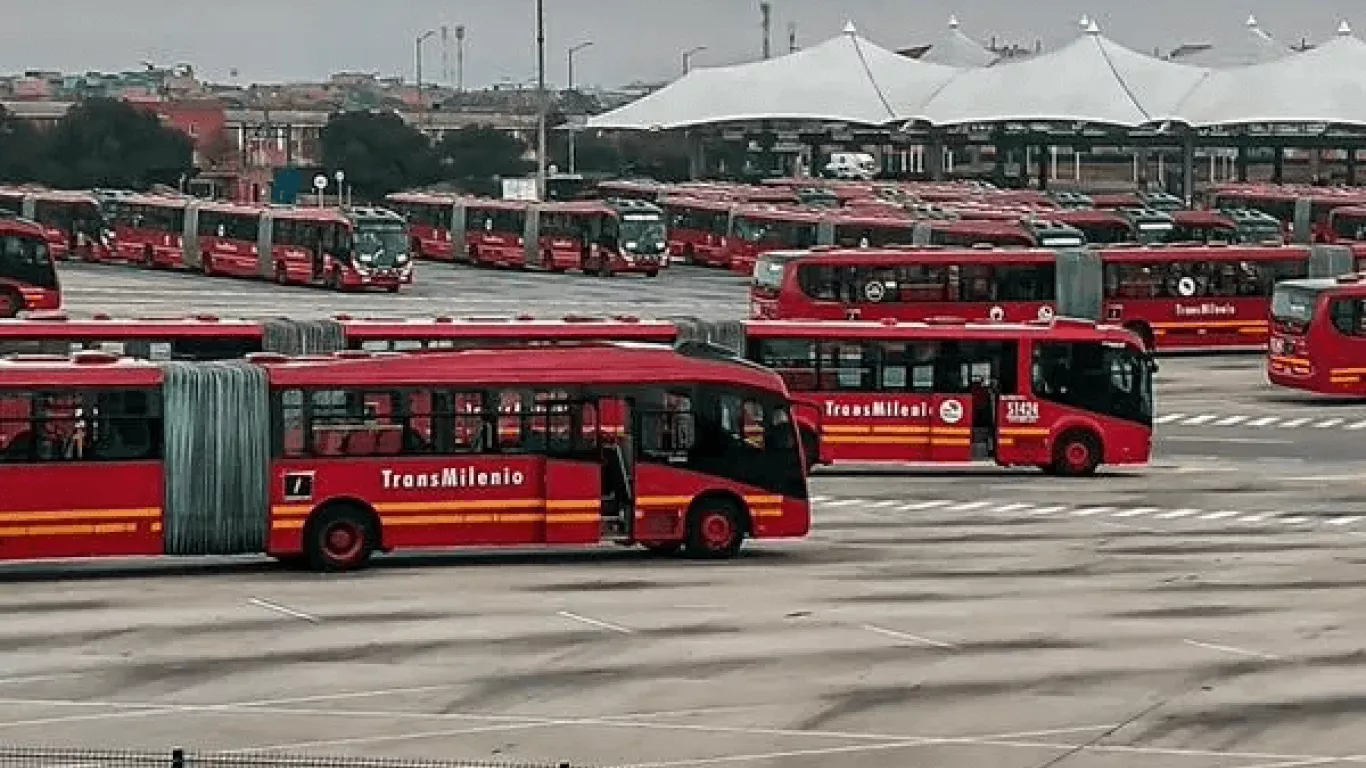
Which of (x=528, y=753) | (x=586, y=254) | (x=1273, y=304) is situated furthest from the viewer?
(x=586, y=254)

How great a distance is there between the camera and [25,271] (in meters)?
80.2

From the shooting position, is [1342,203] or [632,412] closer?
[632,412]

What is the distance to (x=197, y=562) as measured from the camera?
Answer: 122 ft

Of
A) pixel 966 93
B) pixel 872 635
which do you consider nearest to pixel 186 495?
pixel 872 635

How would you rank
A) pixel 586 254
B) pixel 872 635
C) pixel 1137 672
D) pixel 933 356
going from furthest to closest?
pixel 586 254
pixel 933 356
pixel 872 635
pixel 1137 672

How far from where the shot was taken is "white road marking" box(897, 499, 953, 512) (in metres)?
45.4

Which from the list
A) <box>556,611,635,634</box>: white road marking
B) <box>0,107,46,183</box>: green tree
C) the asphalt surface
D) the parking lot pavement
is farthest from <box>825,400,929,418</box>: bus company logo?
<box>0,107,46,183</box>: green tree

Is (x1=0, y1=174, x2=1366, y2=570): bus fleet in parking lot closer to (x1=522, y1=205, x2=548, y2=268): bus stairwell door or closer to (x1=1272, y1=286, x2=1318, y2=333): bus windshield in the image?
(x1=1272, y1=286, x2=1318, y2=333): bus windshield

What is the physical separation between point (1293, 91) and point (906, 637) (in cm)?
12254

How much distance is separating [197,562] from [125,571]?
54.1 inches

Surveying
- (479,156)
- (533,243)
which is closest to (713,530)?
(533,243)

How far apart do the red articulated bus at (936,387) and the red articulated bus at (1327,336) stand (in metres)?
14.1

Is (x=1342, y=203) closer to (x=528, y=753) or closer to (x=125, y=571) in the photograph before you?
(x=125, y=571)

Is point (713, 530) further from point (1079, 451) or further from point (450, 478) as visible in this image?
point (1079, 451)
